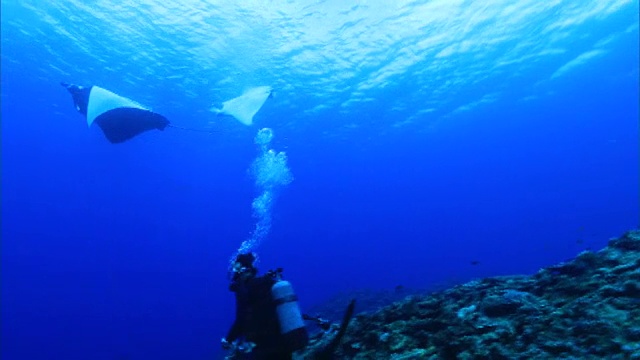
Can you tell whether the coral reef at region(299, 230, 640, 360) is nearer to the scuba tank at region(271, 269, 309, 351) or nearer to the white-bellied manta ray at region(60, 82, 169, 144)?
the scuba tank at region(271, 269, 309, 351)

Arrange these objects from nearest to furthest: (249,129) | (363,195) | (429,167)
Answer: (249,129) < (429,167) < (363,195)

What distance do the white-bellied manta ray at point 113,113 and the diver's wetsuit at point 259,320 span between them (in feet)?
23.9

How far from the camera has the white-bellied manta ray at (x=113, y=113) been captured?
10094 millimetres

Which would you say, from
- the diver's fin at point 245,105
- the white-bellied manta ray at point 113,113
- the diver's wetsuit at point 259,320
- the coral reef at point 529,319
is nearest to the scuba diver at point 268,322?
the diver's wetsuit at point 259,320

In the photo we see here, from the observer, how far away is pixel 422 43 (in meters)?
22.9

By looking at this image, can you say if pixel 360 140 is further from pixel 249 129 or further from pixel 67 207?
pixel 67 207

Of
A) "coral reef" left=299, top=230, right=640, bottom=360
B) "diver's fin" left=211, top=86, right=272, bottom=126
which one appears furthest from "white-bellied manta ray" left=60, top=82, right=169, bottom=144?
"coral reef" left=299, top=230, right=640, bottom=360

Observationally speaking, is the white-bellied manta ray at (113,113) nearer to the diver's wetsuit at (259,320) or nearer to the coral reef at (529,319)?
the diver's wetsuit at (259,320)

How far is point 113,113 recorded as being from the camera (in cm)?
1042

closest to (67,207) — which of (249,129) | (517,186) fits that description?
(249,129)

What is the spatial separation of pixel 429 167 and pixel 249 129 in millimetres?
38590

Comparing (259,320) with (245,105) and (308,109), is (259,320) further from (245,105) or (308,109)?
(308,109)

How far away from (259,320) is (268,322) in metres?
0.12

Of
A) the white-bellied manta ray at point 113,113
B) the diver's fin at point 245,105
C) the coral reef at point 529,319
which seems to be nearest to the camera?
the coral reef at point 529,319
